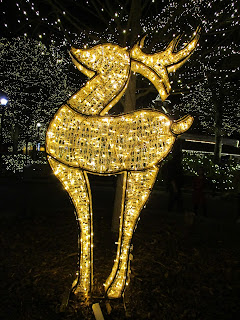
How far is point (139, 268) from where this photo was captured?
16.1 feet

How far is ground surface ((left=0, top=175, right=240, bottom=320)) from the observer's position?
12.3ft

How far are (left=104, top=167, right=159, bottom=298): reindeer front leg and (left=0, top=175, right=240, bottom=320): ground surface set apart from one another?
23 centimetres

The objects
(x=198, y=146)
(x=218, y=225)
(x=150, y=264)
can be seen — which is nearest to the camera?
(x=150, y=264)

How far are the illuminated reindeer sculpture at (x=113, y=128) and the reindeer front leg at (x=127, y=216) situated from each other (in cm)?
1

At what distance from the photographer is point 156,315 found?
366 centimetres

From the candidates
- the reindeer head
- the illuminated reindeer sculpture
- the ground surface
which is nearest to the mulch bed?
the ground surface

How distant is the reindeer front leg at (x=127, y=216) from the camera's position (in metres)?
3.67

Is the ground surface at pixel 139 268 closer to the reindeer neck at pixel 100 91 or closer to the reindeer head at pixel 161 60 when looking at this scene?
the reindeer neck at pixel 100 91

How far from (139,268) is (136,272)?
0.53 feet

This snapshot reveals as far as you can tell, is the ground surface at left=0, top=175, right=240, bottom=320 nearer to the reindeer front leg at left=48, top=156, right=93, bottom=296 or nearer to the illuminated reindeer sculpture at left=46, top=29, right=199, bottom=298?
the reindeer front leg at left=48, top=156, right=93, bottom=296

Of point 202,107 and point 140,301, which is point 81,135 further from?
point 202,107

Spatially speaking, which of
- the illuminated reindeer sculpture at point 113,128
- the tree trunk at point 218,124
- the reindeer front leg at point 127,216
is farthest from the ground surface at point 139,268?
the tree trunk at point 218,124

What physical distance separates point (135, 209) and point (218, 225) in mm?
5411

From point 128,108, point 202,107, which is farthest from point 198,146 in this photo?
point 128,108
